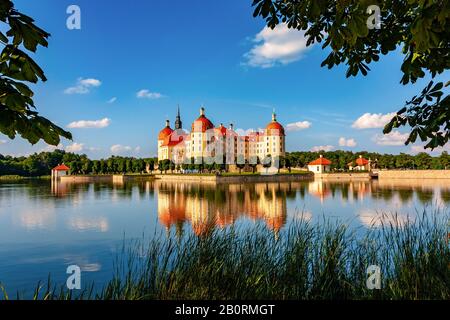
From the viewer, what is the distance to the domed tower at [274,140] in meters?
84.8

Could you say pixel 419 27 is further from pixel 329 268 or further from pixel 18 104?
pixel 329 268

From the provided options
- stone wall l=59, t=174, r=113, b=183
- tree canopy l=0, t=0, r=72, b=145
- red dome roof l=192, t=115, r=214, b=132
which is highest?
red dome roof l=192, t=115, r=214, b=132

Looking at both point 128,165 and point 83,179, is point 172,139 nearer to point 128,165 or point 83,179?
point 128,165

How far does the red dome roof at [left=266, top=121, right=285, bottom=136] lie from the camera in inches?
3356

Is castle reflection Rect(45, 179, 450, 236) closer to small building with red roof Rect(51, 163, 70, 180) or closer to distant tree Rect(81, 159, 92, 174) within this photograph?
distant tree Rect(81, 159, 92, 174)

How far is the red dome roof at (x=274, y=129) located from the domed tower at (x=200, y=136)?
14.7m

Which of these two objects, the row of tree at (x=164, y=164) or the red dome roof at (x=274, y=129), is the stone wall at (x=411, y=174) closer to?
the row of tree at (x=164, y=164)

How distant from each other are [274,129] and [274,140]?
2748mm

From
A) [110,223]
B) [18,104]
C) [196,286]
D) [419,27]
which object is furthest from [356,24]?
[110,223]

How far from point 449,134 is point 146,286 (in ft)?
12.9

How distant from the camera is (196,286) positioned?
14.0 feet

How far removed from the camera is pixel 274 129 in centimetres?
8556

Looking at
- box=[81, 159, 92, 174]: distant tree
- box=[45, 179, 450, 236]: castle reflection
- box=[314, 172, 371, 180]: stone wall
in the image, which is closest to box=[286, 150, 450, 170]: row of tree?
box=[314, 172, 371, 180]: stone wall
